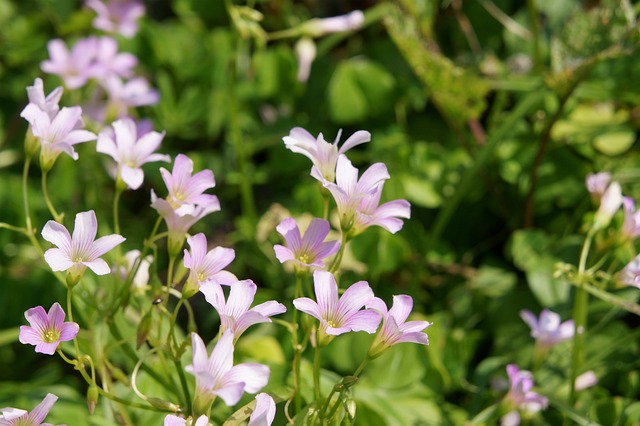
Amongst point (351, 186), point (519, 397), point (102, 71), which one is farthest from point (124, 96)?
point (519, 397)

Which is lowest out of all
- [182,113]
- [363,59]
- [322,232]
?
[182,113]

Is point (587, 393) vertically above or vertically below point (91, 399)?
below

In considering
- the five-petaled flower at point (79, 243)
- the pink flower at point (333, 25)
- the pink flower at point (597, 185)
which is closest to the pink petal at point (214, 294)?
the five-petaled flower at point (79, 243)

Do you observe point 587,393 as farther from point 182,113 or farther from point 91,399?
point 182,113

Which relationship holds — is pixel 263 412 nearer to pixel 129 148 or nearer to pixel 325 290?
pixel 325 290

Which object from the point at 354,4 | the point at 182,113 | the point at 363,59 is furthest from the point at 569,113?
the point at 182,113

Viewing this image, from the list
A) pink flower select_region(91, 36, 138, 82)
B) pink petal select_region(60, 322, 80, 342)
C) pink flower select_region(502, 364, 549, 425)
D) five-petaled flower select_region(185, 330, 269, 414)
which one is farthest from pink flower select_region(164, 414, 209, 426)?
pink flower select_region(91, 36, 138, 82)
